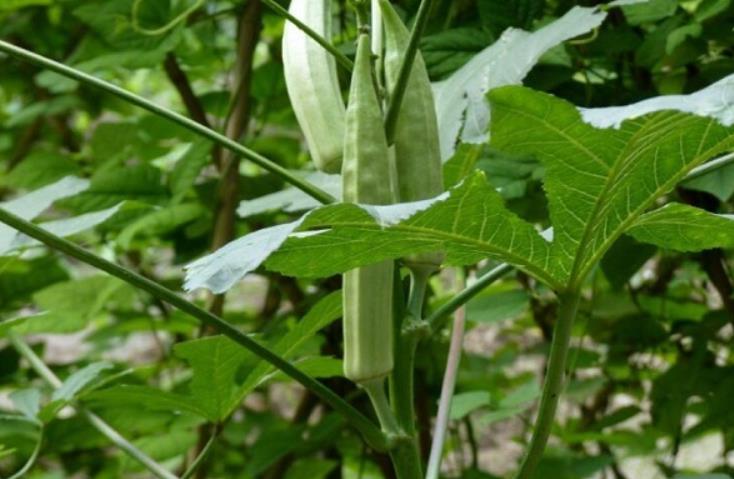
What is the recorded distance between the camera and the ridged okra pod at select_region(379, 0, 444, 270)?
0.81 m

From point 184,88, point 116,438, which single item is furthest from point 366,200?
point 184,88

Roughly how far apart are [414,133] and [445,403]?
0.23 meters

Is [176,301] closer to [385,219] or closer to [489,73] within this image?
[385,219]

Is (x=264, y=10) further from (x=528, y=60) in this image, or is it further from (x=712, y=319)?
(x=528, y=60)

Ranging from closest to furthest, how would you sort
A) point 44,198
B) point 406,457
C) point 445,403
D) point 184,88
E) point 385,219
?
point 385,219
point 406,457
point 445,403
point 44,198
point 184,88

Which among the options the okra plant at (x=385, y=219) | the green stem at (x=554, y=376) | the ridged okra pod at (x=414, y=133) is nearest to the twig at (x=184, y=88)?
the okra plant at (x=385, y=219)

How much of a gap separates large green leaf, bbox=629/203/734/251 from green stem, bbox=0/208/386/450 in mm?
229

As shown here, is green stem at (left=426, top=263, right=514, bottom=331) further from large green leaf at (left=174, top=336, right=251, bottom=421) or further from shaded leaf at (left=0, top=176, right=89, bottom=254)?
shaded leaf at (left=0, top=176, right=89, bottom=254)

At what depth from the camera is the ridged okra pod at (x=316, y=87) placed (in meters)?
0.84

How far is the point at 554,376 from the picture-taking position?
0.77 meters

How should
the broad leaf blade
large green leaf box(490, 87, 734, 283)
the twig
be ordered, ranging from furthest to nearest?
the twig → the broad leaf blade → large green leaf box(490, 87, 734, 283)

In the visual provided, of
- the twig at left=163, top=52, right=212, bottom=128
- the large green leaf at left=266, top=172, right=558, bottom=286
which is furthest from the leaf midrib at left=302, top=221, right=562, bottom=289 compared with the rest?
the twig at left=163, top=52, right=212, bottom=128

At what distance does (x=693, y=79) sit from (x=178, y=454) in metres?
0.84

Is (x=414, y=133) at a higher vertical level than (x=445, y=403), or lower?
higher
